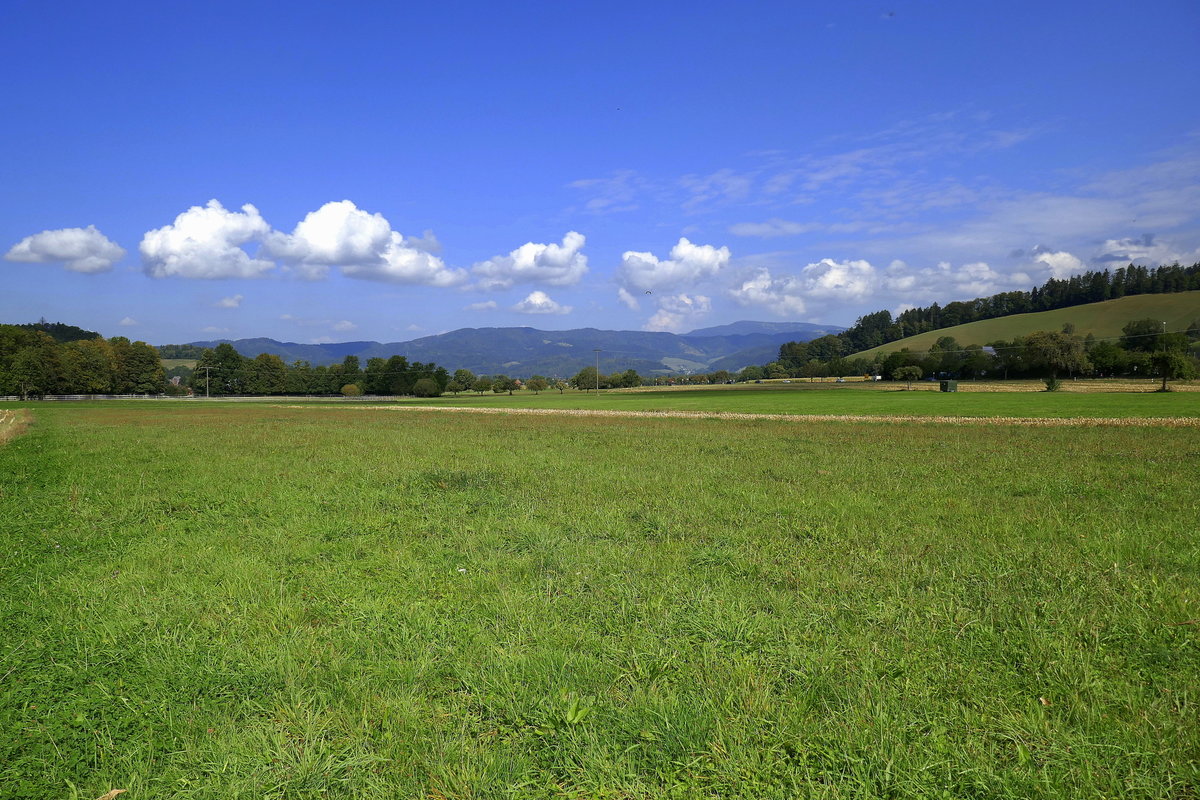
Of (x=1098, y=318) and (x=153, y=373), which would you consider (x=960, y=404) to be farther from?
(x=153, y=373)

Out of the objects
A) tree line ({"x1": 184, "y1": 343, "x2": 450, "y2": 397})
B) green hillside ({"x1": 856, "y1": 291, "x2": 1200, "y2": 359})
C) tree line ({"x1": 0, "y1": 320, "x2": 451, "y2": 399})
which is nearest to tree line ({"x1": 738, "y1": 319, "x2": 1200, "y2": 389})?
green hillside ({"x1": 856, "y1": 291, "x2": 1200, "y2": 359})

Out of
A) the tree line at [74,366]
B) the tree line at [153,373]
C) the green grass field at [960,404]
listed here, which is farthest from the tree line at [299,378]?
the green grass field at [960,404]

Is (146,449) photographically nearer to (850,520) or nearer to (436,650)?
(436,650)

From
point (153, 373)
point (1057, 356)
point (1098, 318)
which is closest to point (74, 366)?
point (153, 373)

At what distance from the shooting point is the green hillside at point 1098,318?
157750 millimetres

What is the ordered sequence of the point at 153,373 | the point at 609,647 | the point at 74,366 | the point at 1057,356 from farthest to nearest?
the point at 153,373
the point at 74,366
the point at 1057,356
the point at 609,647

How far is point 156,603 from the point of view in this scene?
6.64 m

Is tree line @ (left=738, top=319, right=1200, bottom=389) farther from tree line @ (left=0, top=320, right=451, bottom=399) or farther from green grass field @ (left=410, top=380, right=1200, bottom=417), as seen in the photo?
tree line @ (left=0, top=320, right=451, bottom=399)

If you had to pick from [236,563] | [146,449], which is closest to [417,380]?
[146,449]

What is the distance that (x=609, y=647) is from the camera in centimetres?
526

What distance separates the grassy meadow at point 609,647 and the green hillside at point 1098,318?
191 m

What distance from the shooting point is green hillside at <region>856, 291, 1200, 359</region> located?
15775 cm

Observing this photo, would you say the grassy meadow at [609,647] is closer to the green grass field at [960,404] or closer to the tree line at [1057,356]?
the green grass field at [960,404]

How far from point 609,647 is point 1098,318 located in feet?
719
